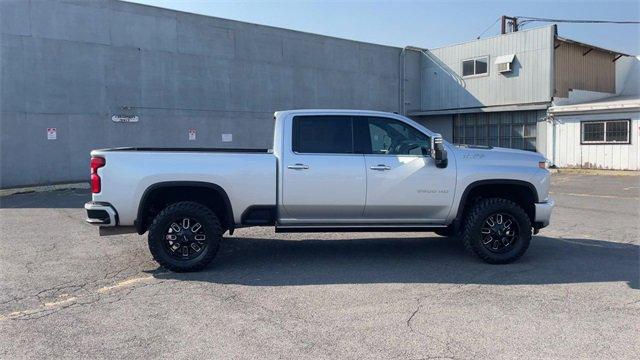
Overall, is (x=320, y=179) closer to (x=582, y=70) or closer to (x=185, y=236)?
(x=185, y=236)

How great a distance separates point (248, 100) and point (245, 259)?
17657mm

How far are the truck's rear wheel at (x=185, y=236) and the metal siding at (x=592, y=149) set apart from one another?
20.9 meters

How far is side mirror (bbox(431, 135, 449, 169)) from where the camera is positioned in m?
6.59

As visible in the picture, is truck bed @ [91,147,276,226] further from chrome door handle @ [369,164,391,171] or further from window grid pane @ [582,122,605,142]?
window grid pane @ [582,122,605,142]

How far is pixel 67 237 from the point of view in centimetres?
897

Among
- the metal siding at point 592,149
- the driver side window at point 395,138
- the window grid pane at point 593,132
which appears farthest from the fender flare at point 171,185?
the window grid pane at point 593,132

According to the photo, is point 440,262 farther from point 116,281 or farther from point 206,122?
point 206,122

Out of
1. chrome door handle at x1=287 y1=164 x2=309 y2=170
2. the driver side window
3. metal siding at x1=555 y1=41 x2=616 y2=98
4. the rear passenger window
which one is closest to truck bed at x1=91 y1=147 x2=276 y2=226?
chrome door handle at x1=287 y1=164 x2=309 y2=170

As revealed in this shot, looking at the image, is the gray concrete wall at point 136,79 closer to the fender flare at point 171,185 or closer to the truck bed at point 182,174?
the truck bed at point 182,174

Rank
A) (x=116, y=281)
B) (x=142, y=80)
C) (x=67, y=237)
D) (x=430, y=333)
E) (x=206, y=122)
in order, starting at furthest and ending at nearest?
(x=206, y=122) < (x=142, y=80) < (x=67, y=237) < (x=116, y=281) < (x=430, y=333)

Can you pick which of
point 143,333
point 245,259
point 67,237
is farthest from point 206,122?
point 143,333

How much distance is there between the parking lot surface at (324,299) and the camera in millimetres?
4277

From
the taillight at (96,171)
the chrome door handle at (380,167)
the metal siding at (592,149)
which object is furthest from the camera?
the metal siding at (592,149)

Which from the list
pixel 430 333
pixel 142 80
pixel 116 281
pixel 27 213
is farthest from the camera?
pixel 142 80
